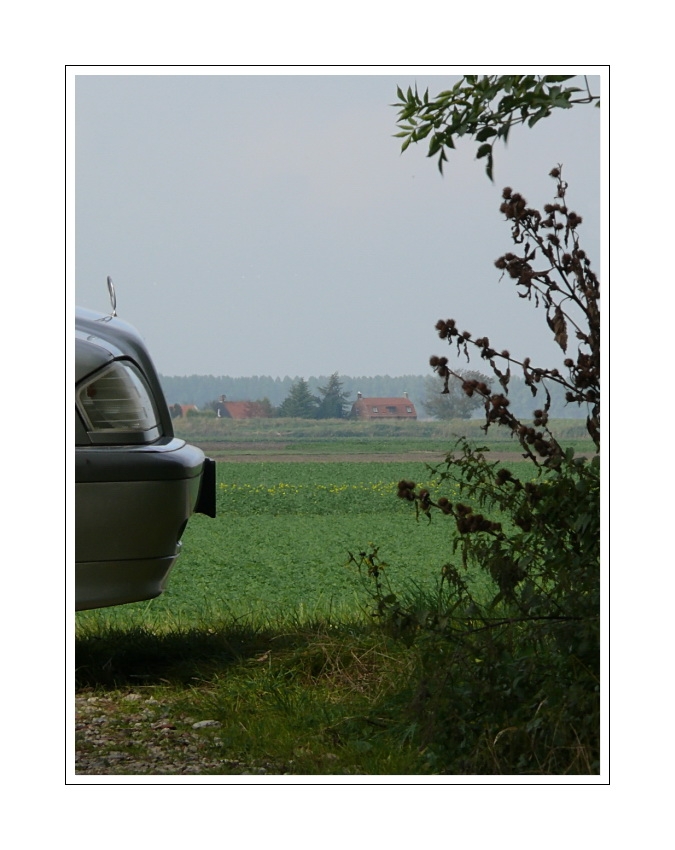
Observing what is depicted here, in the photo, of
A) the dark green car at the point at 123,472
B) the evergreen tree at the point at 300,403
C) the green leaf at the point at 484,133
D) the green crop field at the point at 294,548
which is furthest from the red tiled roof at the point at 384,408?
the green leaf at the point at 484,133

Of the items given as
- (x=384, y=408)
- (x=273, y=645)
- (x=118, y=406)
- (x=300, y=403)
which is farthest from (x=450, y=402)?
(x=273, y=645)

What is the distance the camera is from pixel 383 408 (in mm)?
3258

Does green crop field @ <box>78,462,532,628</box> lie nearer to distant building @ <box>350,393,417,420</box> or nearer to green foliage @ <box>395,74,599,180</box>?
distant building @ <box>350,393,417,420</box>

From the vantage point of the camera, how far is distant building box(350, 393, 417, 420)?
10.6 feet

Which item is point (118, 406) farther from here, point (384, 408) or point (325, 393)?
point (384, 408)

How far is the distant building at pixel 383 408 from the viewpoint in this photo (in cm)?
322

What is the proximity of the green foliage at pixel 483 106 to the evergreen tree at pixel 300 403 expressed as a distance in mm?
999

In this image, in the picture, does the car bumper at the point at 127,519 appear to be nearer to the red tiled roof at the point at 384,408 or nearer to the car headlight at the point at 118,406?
the car headlight at the point at 118,406

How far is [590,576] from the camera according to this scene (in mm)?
2539
